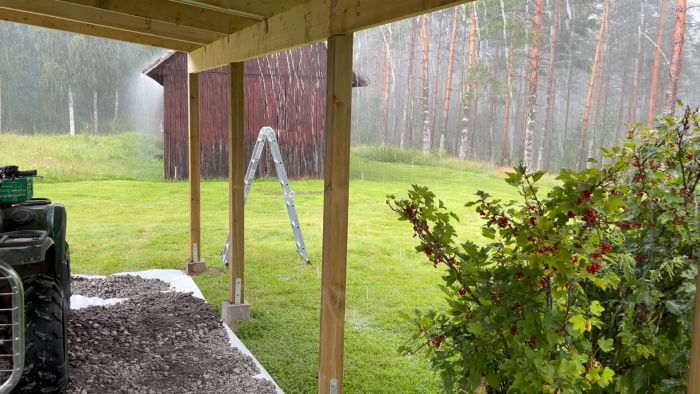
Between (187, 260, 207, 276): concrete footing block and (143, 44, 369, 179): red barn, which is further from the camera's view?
(143, 44, 369, 179): red barn

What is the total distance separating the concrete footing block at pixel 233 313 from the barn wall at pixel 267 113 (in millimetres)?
8086

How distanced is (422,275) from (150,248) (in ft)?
13.6

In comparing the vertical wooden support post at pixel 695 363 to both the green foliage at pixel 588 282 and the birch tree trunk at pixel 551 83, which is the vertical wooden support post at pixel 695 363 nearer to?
the green foliage at pixel 588 282

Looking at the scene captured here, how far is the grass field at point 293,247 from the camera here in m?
4.32

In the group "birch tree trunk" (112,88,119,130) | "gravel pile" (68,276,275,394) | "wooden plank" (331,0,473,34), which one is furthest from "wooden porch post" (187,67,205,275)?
"birch tree trunk" (112,88,119,130)

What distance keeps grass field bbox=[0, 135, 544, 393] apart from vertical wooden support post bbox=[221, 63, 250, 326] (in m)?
0.21

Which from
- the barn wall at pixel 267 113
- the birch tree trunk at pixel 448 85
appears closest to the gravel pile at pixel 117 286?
the barn wall at pixel 267 113

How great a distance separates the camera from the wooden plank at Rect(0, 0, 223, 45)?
401cm

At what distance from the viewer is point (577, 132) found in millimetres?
7203

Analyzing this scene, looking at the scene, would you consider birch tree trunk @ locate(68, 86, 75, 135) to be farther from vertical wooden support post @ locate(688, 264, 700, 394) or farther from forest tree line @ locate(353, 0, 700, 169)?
vertical wooden support post @ locate(688, 264, 700, 394)

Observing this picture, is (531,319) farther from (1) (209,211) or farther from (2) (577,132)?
(1) (209,211)

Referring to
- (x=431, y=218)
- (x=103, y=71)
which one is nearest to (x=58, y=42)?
(x=103, y=71)

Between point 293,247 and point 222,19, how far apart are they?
4.43 meters

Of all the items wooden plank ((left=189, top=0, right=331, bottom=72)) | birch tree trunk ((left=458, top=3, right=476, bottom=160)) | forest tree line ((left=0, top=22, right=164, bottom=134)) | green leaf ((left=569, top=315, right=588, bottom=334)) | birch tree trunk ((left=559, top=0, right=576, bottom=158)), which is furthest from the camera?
forest tree line ((left=0, top=22, right=164, bottom=134))
